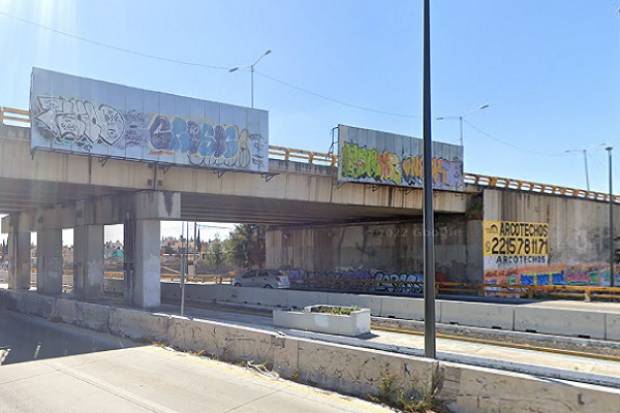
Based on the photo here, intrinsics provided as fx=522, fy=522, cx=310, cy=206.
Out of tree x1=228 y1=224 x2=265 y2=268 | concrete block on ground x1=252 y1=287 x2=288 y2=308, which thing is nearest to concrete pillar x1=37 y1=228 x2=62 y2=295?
concrete block on ground x1=252 y1=287 x2=288 y2=308

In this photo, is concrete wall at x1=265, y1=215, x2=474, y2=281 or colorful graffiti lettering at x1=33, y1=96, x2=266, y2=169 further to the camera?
concrete wall at x1=265, y1=215, x2=474, y2=281

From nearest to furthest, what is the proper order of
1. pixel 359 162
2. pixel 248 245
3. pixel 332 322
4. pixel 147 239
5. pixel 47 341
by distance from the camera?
pixel 47 341
pixel 332 322
pixel 147 239
pixel 359 162
pixel 248 245

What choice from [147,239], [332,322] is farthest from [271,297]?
[332,322]

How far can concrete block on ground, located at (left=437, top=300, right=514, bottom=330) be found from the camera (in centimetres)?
1778

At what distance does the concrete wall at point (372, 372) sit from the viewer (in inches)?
267

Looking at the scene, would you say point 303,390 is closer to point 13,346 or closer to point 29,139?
point 13,346

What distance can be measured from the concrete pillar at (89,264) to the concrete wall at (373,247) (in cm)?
2042

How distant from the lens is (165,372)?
1105 cm

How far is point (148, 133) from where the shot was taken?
72.9 ft

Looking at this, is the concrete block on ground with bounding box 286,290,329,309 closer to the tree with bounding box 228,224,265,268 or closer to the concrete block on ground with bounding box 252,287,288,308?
the concrete block on ground with bounding box 252,287,288,308

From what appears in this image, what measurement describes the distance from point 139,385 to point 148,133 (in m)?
14.3

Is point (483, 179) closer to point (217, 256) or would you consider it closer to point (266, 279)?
point (266, 279)

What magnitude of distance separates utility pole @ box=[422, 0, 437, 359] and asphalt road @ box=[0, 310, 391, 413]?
6.40ft

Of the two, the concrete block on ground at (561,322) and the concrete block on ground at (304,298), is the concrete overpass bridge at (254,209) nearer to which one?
the concrete block on ground at (304,298)
